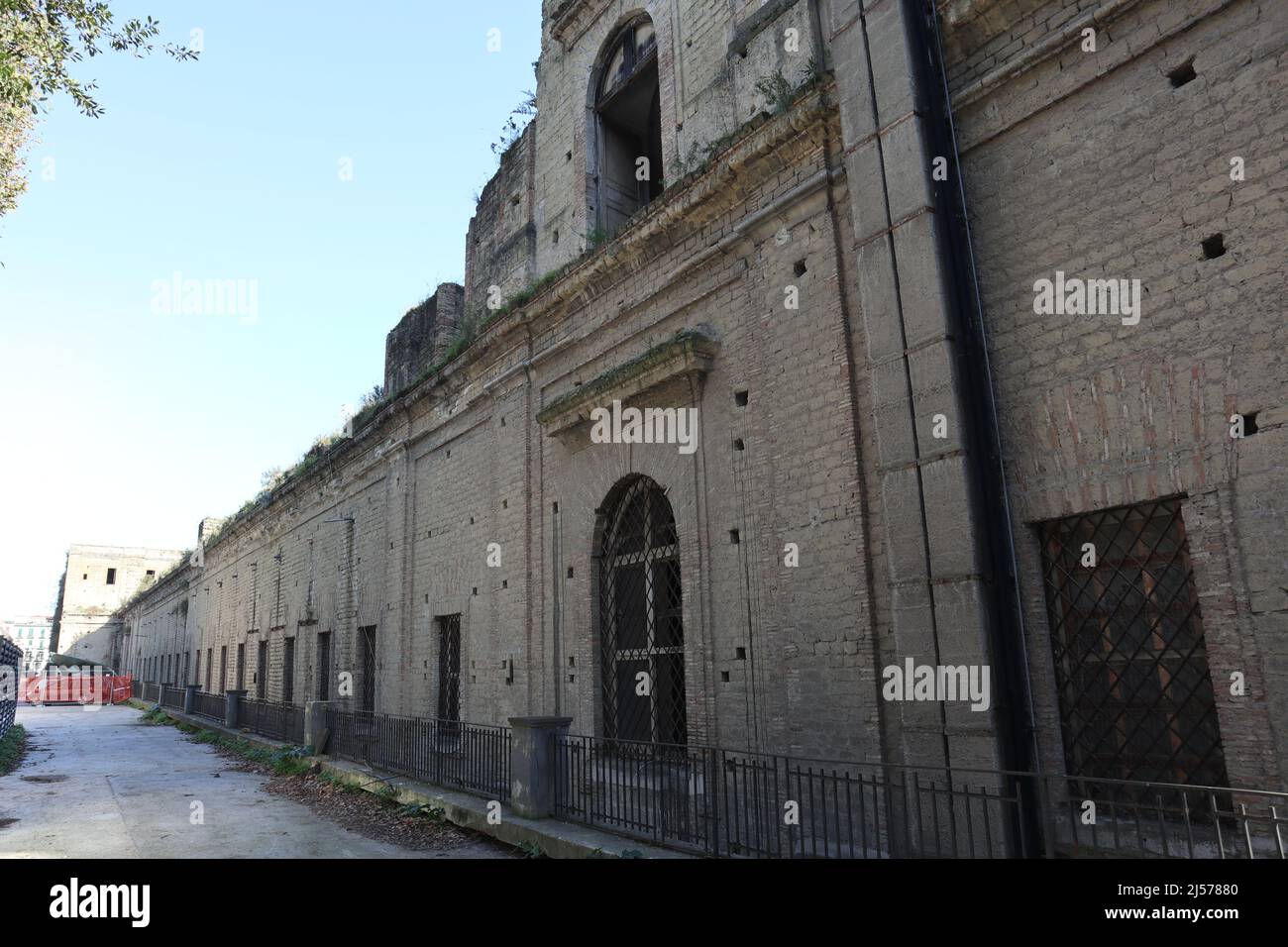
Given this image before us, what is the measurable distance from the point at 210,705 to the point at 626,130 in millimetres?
19334

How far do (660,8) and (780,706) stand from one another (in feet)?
27.0

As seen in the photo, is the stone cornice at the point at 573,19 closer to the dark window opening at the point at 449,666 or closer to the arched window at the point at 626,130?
the arched window at the point at 626,130

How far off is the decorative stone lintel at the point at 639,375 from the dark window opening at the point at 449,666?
4.32 meters

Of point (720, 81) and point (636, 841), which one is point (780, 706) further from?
point (720, 81)

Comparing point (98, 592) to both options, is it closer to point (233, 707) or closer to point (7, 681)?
point (233, 707)

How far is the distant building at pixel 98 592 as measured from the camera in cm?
5625

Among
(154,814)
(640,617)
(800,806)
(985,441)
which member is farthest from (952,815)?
(154,814)

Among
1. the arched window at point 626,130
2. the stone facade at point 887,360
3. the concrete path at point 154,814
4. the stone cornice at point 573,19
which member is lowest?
the concrete path at point 154,814

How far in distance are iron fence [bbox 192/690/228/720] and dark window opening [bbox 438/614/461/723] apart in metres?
10.8

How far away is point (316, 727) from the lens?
1437 cm

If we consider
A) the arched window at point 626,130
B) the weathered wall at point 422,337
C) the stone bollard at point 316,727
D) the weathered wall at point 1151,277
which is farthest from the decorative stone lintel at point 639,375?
the stone bollard at point 316,727

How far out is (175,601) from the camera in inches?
1497

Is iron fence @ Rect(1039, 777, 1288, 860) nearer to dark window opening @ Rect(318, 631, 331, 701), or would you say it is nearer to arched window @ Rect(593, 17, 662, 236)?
arched window @ Rect(593, 17, 662, 236)
